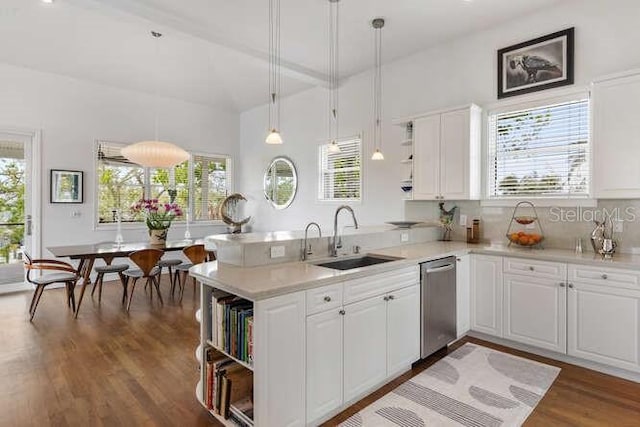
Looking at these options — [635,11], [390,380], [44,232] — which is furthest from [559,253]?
[44,232]

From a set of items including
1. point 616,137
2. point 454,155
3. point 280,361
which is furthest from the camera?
point 454,155

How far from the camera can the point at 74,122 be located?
18.3ft

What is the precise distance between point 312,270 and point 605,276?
229cm

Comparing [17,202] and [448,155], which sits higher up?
[448,155]

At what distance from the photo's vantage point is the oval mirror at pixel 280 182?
6.46 m

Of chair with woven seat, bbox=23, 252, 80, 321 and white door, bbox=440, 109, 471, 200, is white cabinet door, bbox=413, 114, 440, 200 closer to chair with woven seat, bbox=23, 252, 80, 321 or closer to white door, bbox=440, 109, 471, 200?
white door, bbox=440, 109, 471, 200

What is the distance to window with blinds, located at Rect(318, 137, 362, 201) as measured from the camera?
5.43 meters

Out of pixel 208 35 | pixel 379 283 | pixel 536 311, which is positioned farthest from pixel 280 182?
pixel 536 311

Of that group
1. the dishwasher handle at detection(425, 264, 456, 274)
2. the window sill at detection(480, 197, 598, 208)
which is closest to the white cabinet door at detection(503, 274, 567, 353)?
the dishwasher handle at detection(425, 264, 456, 274)

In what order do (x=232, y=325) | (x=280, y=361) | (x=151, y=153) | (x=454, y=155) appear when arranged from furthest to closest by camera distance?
(x=151, y=153)
(x=454, y=155)
(x=232, y=325)
(x=280, y=361)

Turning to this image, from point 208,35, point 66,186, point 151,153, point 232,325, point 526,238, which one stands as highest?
point 208,35

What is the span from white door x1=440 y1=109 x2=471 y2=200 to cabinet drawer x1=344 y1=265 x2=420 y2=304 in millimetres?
1434

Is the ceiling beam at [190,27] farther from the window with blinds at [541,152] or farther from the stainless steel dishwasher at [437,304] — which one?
the stainless steel dishwasher at [437,304]

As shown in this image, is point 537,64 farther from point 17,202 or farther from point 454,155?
point 17,202
